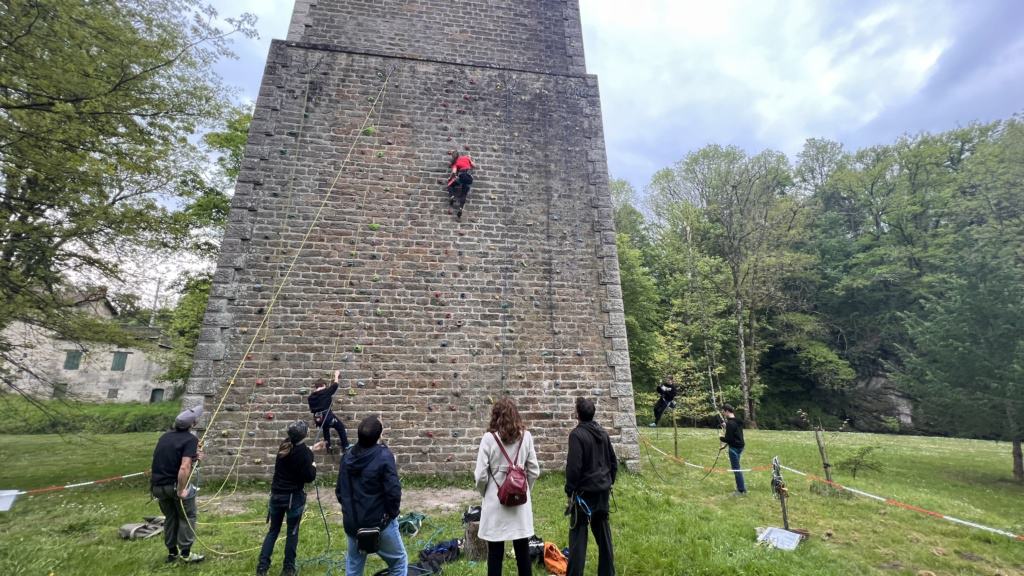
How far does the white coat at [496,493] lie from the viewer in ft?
10.5

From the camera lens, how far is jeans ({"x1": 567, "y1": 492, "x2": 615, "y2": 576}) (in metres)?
3.52

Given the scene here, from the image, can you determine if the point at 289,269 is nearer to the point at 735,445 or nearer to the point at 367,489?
the point at 367,489

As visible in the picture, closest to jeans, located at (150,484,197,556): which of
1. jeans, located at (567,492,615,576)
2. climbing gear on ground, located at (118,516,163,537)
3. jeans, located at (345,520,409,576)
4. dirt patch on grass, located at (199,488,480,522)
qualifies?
climbing gear on ground, located at (118,516,163,537)

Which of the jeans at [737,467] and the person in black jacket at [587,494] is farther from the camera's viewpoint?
the jeans at [737,467]

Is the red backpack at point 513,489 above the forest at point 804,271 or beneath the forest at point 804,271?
beneath

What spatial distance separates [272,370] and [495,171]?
18.0 ft

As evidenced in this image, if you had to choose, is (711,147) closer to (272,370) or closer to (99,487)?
(272,370)

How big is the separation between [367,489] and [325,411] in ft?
13.4

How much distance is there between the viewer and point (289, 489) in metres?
3.88

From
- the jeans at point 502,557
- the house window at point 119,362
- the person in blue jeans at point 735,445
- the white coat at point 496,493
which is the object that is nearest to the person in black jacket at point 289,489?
the white coat at point 496,493

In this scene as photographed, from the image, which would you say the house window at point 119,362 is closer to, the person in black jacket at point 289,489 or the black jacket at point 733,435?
the person in black jacket at point 289,489

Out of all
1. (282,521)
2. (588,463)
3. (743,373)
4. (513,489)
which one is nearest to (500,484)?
(513,489)

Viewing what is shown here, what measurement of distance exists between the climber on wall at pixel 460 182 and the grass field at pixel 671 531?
16.5 feet

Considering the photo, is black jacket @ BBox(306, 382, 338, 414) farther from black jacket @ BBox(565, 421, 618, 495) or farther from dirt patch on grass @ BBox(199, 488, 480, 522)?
black jacket @ BBox(565, 421, 618, 495)
